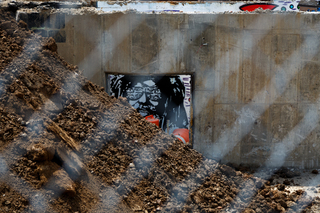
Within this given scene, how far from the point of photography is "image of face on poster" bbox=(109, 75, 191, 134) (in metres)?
5.61

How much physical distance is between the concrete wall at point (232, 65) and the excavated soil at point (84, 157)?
119 centimetres

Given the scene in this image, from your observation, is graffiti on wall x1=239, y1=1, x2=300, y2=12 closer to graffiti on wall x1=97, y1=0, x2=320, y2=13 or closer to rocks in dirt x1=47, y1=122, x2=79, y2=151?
graffiti on wall x1=97, y1=0, x2=320, y2=13

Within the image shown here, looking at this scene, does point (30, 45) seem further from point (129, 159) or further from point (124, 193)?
point (124, 193)

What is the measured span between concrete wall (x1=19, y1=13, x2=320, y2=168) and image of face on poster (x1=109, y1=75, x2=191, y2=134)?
5.75 feet

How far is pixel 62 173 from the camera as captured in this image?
1607 millimetres

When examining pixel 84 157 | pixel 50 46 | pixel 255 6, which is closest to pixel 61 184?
pixel 84 157

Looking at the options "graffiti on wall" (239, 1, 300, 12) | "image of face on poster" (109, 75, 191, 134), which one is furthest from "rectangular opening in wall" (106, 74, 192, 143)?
"graffiti on wall" (239, 1, 300, 12)

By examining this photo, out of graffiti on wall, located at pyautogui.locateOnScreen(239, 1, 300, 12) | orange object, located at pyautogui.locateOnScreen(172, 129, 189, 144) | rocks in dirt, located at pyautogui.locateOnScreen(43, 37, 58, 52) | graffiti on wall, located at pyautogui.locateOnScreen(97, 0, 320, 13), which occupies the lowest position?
orange object, located at pyautogui.locateOnScreen(172, 129, 189, 144)

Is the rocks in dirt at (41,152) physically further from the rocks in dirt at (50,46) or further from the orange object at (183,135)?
the orange object at (183,135)

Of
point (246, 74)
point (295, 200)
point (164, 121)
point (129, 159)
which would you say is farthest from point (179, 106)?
point (129, 159)

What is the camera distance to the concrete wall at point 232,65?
3744 mm

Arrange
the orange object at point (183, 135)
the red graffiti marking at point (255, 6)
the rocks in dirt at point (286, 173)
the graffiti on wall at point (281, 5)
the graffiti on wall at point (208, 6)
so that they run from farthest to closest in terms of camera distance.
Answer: the graffiti on wall at point (281, 5)
the red graffiti marking at point (255, 6)
the graffiti on wall at point (208, 6)
the orange object at point (183, 135)
the rocks in dirt at point (286, 173)

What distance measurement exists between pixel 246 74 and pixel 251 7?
4.19 meters

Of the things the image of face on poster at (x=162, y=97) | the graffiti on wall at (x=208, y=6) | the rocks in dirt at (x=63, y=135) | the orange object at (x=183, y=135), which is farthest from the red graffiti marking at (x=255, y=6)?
the rocks in dirt at (x=63, y=135)
